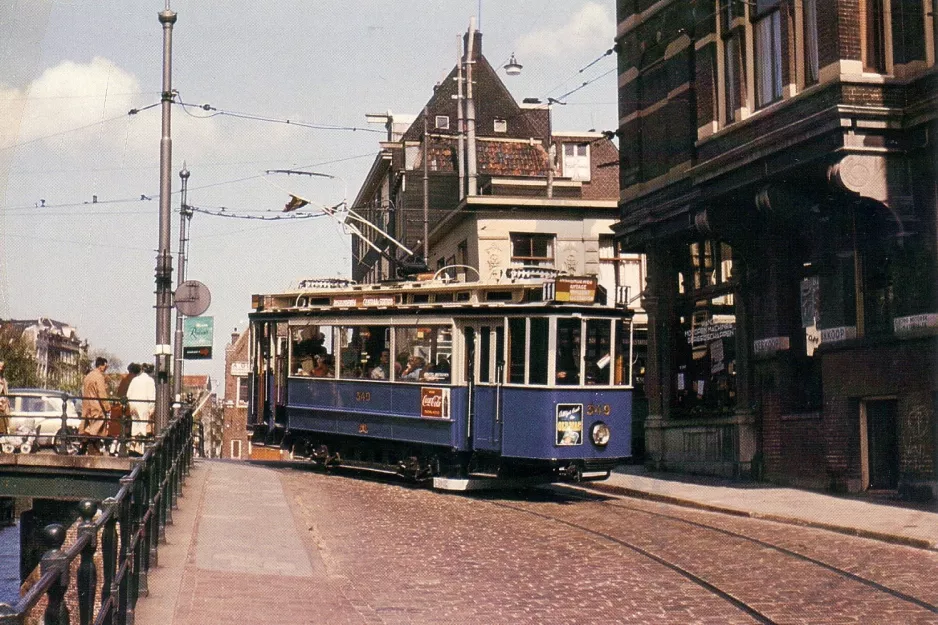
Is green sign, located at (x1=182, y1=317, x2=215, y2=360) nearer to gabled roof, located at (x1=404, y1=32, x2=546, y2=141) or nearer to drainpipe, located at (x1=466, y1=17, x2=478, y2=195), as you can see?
drainpipe, located at (x1=466, y1=17, x2=478, y2=195)

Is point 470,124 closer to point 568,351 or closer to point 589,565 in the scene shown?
point 568,351

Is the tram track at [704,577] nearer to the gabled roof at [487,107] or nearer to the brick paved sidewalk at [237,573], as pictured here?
the brick paved sidewalk at [237,573]

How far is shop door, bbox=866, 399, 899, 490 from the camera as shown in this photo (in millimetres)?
18234

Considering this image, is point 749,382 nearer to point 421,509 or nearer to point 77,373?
point 421,509

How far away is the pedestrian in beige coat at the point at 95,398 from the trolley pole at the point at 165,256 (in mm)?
1632

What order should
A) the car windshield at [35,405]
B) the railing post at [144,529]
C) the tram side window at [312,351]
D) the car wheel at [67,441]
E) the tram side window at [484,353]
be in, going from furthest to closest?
the car windshield at [35,405] < the car wheel at [67,441] < the tram side window at [312,351] < the tram side window at [484,353] < the railing post at [144,529]

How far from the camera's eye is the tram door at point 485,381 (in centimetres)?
1898

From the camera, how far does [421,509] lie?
17.1 metres

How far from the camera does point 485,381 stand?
19.3 meters

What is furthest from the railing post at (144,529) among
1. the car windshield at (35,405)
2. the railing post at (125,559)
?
the car windshield at (35,405)

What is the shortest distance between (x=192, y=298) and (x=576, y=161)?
30084 mm

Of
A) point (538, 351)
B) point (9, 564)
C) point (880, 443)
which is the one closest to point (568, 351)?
point (538, 351)

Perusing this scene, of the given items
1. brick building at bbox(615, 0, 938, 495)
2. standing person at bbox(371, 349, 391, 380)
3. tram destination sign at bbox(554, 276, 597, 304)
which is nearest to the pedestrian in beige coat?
standing person at bbox(371, 349, 391, 380)

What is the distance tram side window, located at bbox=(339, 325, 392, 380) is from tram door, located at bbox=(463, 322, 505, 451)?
2023 mm
